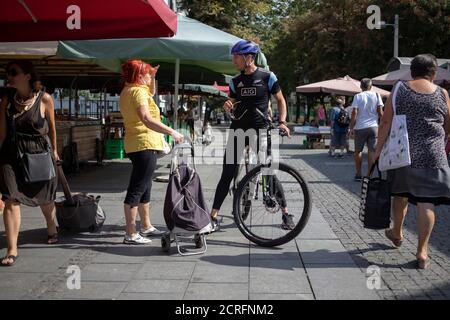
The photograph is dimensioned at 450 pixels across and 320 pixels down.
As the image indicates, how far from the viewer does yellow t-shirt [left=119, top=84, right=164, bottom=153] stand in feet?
16.9

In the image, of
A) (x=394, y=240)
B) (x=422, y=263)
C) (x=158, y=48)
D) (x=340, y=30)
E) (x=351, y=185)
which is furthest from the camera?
(x=340, y=30)

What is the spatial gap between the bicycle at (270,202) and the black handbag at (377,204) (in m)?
0.53

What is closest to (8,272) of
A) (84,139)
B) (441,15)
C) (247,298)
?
(247,298)

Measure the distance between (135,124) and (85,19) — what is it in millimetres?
1111

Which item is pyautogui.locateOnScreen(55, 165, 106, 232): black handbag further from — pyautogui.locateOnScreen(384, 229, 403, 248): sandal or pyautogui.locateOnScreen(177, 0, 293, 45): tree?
pyautogui.locateOnScreen(177, 0, 293, 45): tree

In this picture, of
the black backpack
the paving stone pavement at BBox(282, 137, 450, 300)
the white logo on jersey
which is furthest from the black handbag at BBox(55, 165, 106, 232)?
the black backpack

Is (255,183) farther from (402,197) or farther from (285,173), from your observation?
(402,197)

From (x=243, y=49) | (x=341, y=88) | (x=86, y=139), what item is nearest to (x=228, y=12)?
(x=341, y=88)

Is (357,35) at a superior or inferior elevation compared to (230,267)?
superior

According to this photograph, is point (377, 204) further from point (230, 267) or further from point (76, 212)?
point (76, 212)

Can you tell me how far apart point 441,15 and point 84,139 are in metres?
23.0

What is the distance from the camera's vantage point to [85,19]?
454cm

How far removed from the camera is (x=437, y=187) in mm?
4484

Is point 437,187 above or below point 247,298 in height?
above
